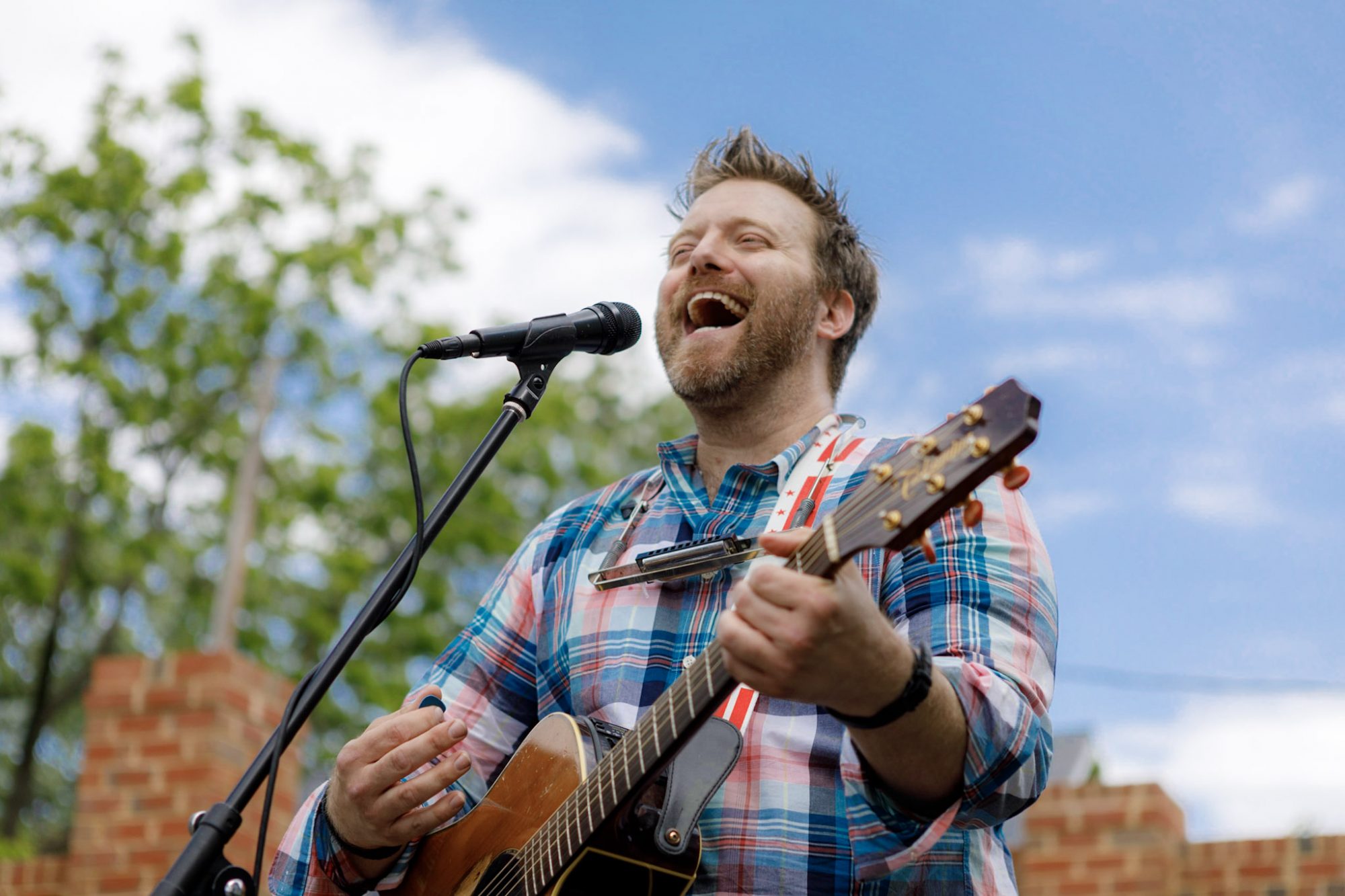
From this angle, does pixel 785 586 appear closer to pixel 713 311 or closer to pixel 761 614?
pixel 761 614

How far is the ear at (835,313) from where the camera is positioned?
3084 mm

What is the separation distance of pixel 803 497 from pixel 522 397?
55 centimetres

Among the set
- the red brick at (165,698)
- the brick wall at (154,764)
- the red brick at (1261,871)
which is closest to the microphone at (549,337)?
the brick wall at (154,764)

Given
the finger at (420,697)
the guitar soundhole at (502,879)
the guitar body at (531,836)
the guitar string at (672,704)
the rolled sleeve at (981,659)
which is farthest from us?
the finger at (420,697)

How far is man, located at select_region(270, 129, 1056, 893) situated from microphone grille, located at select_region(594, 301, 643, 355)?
0.26 metres

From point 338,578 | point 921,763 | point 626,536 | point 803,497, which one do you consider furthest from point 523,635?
point 338,578

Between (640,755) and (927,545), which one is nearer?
(927,545)

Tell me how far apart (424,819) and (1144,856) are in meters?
3.88

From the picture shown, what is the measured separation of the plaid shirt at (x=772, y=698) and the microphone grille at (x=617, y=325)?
0.34 m

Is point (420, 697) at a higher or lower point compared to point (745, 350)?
lower

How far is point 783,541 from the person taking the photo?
1792mm

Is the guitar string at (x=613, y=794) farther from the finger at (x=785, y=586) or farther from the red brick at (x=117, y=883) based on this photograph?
the red brick at (x=117, y=883)

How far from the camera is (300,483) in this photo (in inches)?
712

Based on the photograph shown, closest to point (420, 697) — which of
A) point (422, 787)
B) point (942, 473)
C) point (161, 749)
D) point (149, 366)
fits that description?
point (422, 787)
